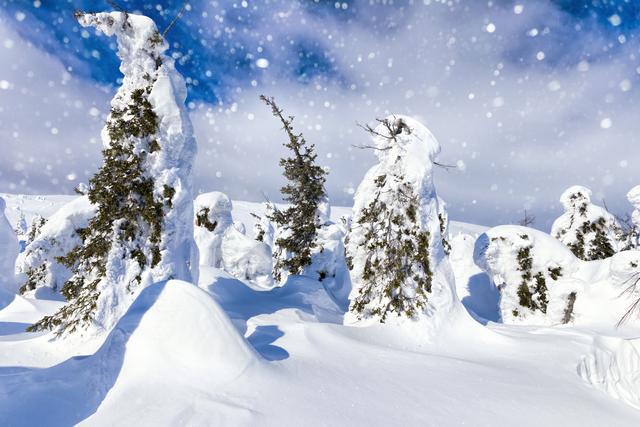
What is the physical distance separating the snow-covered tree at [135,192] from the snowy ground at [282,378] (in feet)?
4.46

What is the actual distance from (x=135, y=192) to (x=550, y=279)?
17.5m

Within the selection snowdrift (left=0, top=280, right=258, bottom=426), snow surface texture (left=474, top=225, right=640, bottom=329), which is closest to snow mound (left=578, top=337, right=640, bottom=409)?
snowdrift (left=0, top=280, right=258, bottom=426)

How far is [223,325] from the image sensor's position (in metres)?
4.81

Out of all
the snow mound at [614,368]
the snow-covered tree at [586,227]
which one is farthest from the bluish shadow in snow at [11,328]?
the snow-covered tree at [586,227]

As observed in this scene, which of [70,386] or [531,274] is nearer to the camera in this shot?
[70,386]

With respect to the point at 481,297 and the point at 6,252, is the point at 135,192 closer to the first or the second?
the point at 6,252

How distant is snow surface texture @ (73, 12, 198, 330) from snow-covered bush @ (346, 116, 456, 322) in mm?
4900

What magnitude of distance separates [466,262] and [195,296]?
A: 21.9m

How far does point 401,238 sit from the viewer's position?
9.69m

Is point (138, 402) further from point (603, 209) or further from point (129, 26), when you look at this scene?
point (603, 209)

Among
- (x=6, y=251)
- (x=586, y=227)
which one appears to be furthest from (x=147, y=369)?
(x=586, y=227)

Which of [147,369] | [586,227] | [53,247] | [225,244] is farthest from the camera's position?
[225,244]

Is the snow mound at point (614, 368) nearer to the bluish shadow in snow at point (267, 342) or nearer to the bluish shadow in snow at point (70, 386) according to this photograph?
the bluish shadow in snow at point (267, 342)

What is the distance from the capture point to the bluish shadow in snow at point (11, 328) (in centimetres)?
1002
